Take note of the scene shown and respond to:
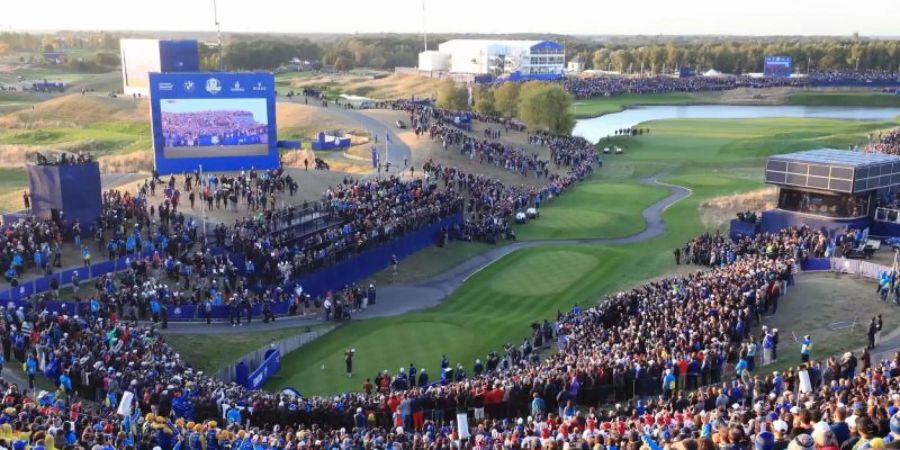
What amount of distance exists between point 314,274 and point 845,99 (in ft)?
468

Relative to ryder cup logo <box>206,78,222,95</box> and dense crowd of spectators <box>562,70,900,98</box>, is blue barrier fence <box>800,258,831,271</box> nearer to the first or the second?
ryder cup logo <box>206,78,222,95</box>

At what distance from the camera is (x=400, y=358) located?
1259 inches

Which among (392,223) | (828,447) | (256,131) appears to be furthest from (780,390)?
(256,131)

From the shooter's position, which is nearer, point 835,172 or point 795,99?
point 835,172

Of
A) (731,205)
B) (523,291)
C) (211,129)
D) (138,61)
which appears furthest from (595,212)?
(138,61)

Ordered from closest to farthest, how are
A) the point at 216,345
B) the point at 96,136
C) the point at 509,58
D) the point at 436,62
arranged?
the point at 216,345, the point at 96,136, the point at 509,58, the point at 436,62

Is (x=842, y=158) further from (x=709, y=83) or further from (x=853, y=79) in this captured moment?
(x=853, y=79)

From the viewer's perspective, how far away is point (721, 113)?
14712 cm

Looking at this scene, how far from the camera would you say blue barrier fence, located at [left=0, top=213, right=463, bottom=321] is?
32.6m

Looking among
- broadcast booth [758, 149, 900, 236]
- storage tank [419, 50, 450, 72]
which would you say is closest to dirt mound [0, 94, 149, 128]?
broadcast booth [758, 149, 900, 236]

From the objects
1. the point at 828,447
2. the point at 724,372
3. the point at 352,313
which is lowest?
the point at 352,313

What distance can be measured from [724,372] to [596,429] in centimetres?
846

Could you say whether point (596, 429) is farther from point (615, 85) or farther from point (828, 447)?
point (615, 85)

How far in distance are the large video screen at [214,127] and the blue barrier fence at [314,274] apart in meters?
11.7
